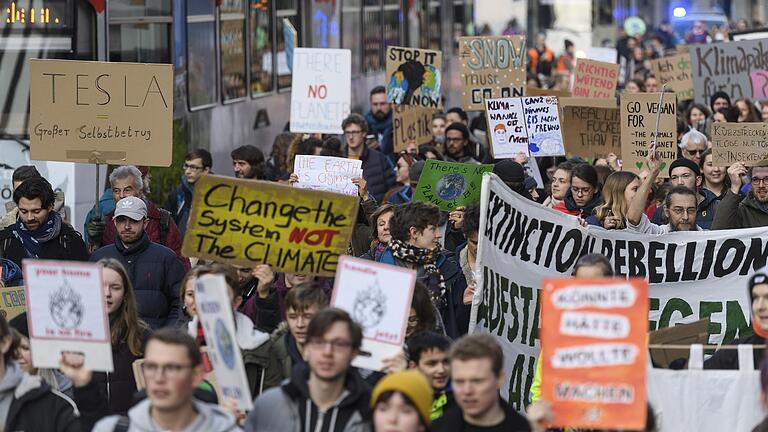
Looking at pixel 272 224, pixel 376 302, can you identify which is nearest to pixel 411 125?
pixel 272 224

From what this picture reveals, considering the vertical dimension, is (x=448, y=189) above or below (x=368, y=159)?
below

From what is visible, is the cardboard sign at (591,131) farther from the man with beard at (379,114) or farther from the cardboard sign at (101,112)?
the cardboard sign at (101,112)

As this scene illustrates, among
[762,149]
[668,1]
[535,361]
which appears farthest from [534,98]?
[668,1]

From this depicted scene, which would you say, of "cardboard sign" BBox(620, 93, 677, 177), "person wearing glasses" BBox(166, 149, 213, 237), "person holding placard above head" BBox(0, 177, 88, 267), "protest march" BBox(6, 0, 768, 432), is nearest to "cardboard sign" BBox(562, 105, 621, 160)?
"protest march" BBox(6, 0, 768, 432)

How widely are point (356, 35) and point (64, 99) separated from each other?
12726 mm

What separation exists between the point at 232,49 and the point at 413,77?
1907mm

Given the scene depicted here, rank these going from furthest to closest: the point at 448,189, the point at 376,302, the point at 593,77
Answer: the point at 593,77, the point at 448,189, the point at 376,302

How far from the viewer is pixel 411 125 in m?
16.1

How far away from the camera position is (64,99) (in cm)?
1108

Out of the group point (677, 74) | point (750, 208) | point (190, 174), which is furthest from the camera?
point (677, 74)

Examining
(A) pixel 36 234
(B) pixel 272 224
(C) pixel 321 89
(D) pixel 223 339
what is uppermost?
(C) pixel 321 89

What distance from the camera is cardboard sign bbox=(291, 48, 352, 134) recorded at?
16.0m

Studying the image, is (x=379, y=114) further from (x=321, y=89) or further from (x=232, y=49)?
(x=321, y=89)

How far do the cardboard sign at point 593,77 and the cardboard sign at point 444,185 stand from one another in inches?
258
